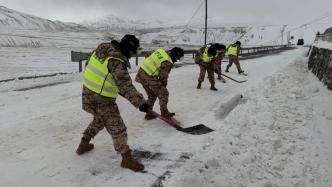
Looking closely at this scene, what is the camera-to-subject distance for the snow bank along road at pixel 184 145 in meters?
4.52

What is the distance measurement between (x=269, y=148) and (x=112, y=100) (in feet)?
8.81

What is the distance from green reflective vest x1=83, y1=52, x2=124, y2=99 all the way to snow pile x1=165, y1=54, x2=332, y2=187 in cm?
139

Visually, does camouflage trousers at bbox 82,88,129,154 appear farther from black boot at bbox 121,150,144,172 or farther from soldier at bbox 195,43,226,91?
soldier at bbox 195,43,226,91

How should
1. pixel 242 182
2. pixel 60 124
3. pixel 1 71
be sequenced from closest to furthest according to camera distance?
pixel 242 182
pixel 60 124
pixel 1 71

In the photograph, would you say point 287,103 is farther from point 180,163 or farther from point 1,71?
point 1,71

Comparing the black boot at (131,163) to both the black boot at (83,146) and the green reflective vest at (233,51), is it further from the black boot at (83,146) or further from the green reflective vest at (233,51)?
the green reflective vest at (233,51)

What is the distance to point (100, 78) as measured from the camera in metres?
4.57

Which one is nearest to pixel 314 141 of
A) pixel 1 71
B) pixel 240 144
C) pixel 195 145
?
pixel 240 144

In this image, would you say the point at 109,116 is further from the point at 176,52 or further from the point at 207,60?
the point at 207,60

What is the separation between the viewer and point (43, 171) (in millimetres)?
4680

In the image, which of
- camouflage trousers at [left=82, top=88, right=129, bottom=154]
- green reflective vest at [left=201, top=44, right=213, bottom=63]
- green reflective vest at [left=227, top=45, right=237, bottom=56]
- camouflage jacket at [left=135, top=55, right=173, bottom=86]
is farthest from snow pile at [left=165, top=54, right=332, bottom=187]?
green reflective vest at [left=227, top=45, right=237, bottom=56]

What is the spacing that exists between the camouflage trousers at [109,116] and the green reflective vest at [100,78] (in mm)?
84

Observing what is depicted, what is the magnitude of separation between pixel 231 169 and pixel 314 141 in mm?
2353

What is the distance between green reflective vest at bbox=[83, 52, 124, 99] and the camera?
4523mm
